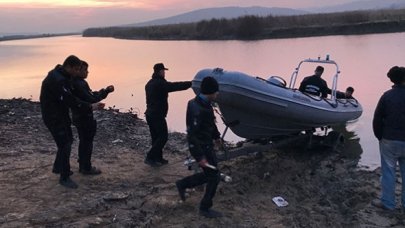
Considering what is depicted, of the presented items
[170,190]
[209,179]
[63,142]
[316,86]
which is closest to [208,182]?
[209,179]

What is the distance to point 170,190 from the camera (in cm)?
514

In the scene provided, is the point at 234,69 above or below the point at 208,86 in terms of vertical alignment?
below

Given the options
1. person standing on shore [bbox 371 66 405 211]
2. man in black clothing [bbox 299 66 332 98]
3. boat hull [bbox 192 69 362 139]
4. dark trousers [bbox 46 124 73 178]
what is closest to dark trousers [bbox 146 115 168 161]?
boat hull [bbox 192 69 362 139]

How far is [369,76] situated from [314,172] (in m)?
10.7

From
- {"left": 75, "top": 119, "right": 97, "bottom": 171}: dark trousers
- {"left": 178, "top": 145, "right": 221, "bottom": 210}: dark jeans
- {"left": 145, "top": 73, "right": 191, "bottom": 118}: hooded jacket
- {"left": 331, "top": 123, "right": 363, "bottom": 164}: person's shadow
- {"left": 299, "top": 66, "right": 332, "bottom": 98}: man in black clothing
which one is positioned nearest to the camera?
{"left": 178, "top": 145, "right": 221, "bottom": 210}: dark jeans

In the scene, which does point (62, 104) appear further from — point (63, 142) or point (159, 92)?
point (159, 92)

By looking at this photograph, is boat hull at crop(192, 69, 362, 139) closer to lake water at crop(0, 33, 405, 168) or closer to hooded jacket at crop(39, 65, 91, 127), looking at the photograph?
lake water at crop(0, 33, 405, 168)

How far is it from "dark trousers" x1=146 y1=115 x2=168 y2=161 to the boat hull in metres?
0.62

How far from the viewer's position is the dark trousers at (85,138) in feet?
17.4

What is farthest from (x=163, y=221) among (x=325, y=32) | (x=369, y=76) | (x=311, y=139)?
(x=325, y=32)

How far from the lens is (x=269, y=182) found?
5.85m

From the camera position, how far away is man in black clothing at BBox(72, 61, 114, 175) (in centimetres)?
508

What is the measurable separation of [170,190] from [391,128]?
231cm

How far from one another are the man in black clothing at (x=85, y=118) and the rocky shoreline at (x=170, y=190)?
0.15m
